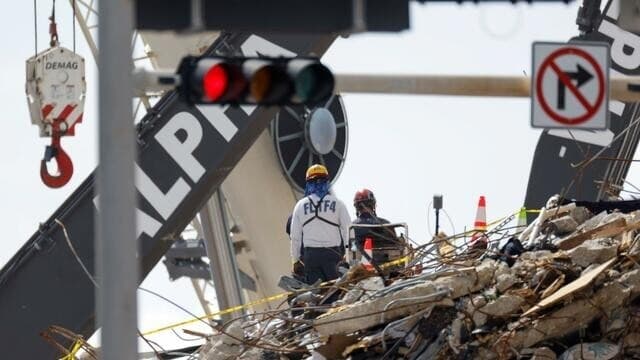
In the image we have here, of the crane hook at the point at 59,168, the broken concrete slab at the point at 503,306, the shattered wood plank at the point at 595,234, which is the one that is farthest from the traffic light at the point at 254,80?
the crane hook at the point at 59,168

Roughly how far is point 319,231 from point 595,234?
4.19 meters

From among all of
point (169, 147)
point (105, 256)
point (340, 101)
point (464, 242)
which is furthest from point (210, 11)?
point (340, 101)

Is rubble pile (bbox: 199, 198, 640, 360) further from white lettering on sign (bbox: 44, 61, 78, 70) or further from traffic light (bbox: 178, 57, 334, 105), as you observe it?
white lettering on sign (bbox: 44, 61, 78, 70)

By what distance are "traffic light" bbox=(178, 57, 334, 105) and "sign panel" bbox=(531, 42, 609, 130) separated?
68.4 inches

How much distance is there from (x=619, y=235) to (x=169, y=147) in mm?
7233

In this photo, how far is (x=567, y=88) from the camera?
1717 cm

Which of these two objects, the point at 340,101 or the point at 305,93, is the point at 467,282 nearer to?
the point at 305,93

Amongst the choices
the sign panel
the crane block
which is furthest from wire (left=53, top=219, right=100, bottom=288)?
the sign panel

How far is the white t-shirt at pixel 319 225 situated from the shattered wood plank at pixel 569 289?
4.84m

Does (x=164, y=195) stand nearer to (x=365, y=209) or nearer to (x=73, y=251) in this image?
(x=73, y=251)

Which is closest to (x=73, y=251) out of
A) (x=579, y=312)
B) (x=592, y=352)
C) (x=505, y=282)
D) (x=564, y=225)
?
(x=564, y=225)

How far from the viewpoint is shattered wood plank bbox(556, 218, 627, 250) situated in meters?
19.9

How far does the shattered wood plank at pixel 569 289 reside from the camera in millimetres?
18875

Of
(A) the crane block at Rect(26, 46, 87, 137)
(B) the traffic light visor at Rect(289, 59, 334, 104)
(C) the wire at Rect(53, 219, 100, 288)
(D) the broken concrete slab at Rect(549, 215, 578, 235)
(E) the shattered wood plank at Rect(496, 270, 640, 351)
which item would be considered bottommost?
(C) the wire at Rect(53, 219, 100, 288)
